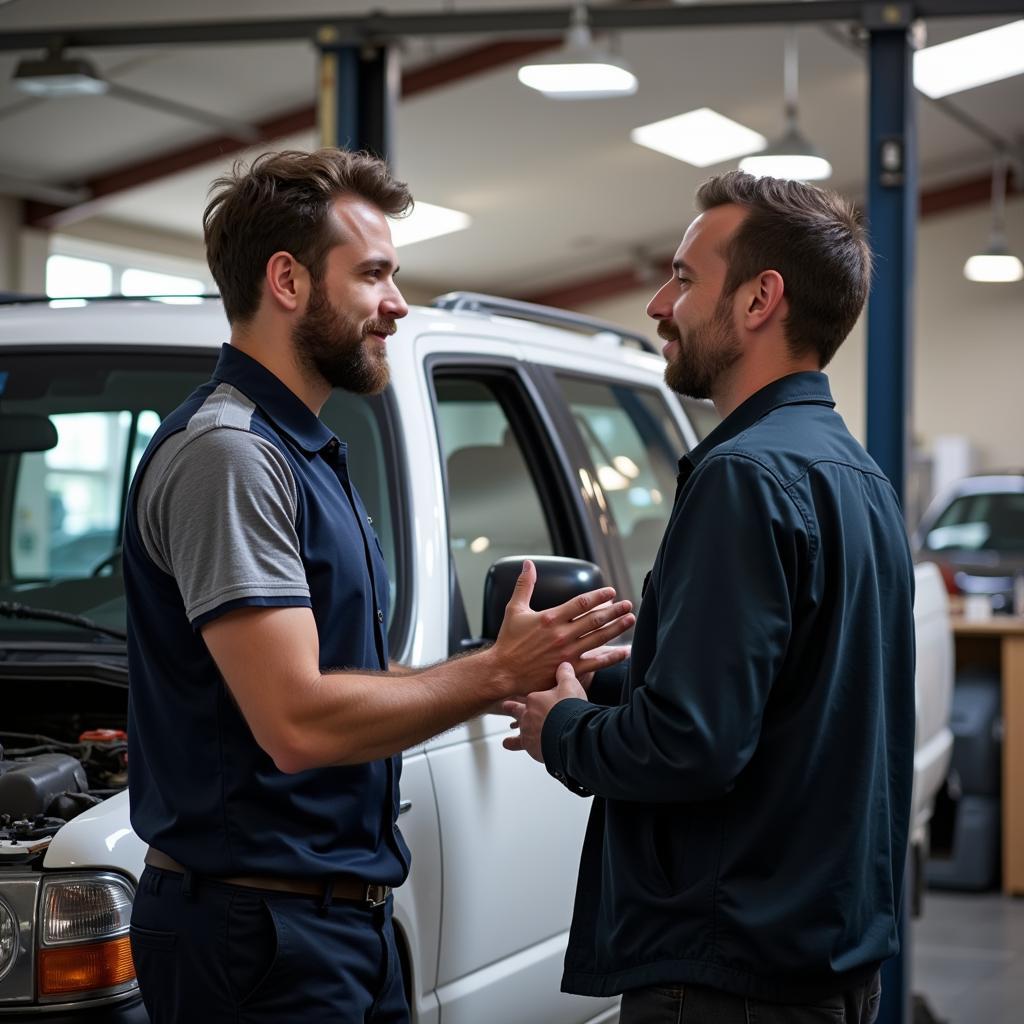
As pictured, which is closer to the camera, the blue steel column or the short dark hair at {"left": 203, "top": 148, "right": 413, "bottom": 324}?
the short dark hair at {"left": 203, "top": 148, "right": 413, "bottom": 324}

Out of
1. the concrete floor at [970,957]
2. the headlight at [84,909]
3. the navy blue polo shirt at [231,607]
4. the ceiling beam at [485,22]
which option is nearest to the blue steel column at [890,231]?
the ceiling beam at [485,22]

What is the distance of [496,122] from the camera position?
1359 cm

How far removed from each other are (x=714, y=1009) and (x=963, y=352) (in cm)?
1863

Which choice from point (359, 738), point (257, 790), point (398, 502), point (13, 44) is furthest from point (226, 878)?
point (13, 44)

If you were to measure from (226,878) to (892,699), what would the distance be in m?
0.90

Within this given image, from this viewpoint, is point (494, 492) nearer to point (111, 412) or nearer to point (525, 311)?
point (525, 311)

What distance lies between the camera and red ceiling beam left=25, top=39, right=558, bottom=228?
12406 millimetres

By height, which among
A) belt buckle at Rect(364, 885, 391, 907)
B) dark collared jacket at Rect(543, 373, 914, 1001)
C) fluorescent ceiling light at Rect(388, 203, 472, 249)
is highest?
fluorescent ceiling light at Rect(388, 203, 472, 249)

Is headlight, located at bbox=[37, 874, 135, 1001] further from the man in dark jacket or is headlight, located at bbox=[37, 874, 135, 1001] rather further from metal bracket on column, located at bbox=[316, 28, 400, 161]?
metal bracket on column, located at bbox=[316, 28, 400, 161]

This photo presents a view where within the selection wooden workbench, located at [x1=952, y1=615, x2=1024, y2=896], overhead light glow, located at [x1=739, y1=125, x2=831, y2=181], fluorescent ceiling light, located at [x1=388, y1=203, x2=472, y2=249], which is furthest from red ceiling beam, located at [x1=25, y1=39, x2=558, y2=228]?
wooden workbench, located at [x1=952, y1=615, x2=1024, y2=896]

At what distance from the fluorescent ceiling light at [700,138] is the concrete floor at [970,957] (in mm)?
9202

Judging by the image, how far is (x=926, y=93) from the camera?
14836mm

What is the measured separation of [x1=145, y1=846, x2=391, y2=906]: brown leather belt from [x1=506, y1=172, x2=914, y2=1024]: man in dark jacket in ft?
0.96

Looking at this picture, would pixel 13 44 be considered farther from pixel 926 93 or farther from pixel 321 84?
pixel 926 93
